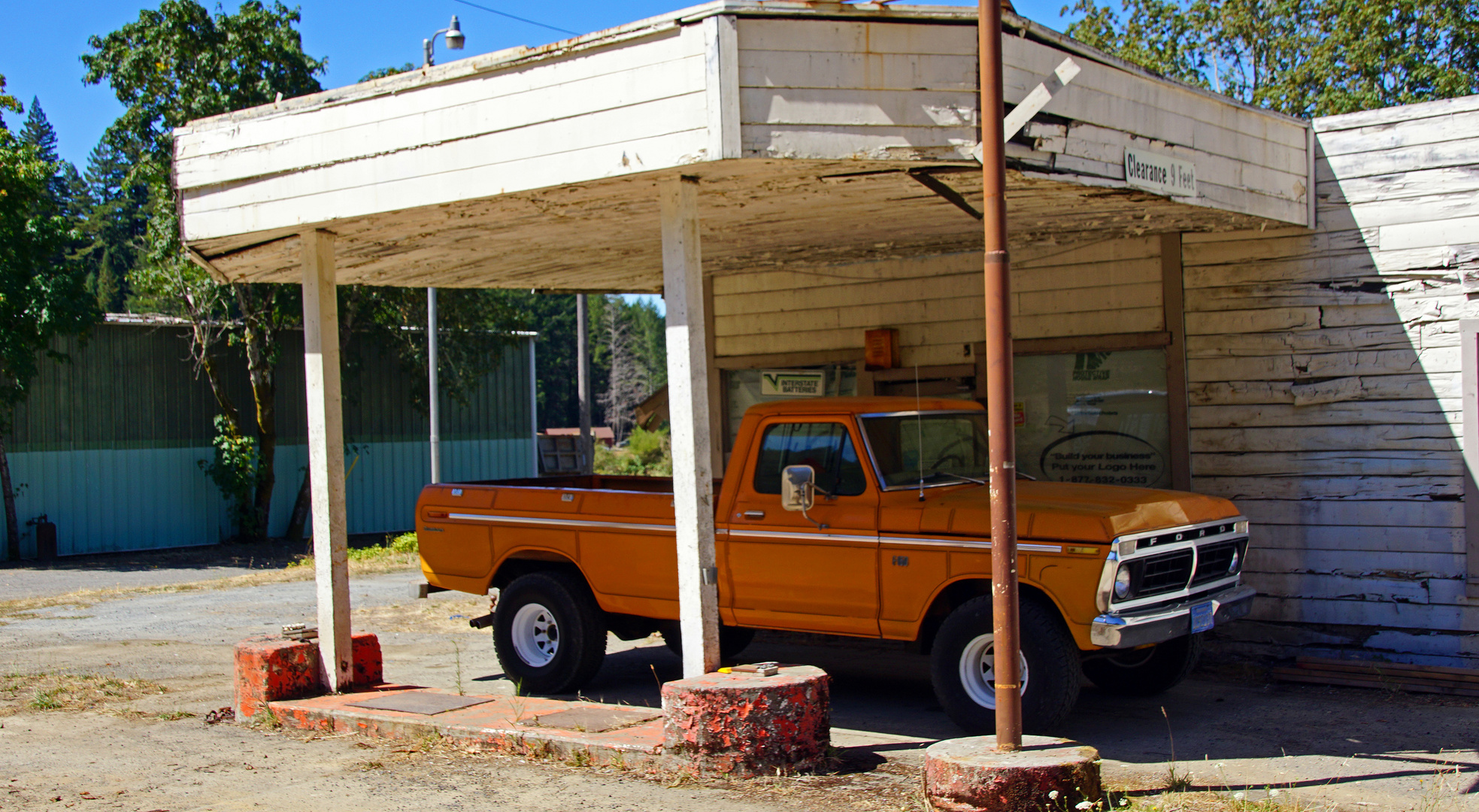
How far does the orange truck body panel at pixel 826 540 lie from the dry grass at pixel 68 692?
2532mm

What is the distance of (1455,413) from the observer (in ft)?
28.5

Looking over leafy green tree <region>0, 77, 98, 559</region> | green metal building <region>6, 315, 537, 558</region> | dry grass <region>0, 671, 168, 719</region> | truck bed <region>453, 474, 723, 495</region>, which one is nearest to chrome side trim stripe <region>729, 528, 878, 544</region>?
truck bed <region>453, 474, 723, 495</region>

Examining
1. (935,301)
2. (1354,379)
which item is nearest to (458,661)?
(935,301)

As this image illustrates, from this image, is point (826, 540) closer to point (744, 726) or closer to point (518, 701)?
point (744, 726)

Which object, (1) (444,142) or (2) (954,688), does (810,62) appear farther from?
(2) (954,688)

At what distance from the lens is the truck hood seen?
6633 millimetres

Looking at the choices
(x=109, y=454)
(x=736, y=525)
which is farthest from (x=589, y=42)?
(x=109, y=454)

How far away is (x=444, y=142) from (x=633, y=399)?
7907 cm

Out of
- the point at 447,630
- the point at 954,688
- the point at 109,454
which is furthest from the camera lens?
the point at 109,454

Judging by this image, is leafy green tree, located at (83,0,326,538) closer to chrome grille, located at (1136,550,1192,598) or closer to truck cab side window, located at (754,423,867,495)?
truck cab side window, located at (754,423,867,495)

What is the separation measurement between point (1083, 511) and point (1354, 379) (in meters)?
3.66

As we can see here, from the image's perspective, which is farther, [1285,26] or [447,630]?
[1285,26]

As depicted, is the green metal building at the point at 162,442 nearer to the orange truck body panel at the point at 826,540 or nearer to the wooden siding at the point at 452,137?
the wooden siding at the point at 452,137

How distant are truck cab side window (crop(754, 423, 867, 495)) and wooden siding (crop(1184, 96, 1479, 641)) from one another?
3.68m
